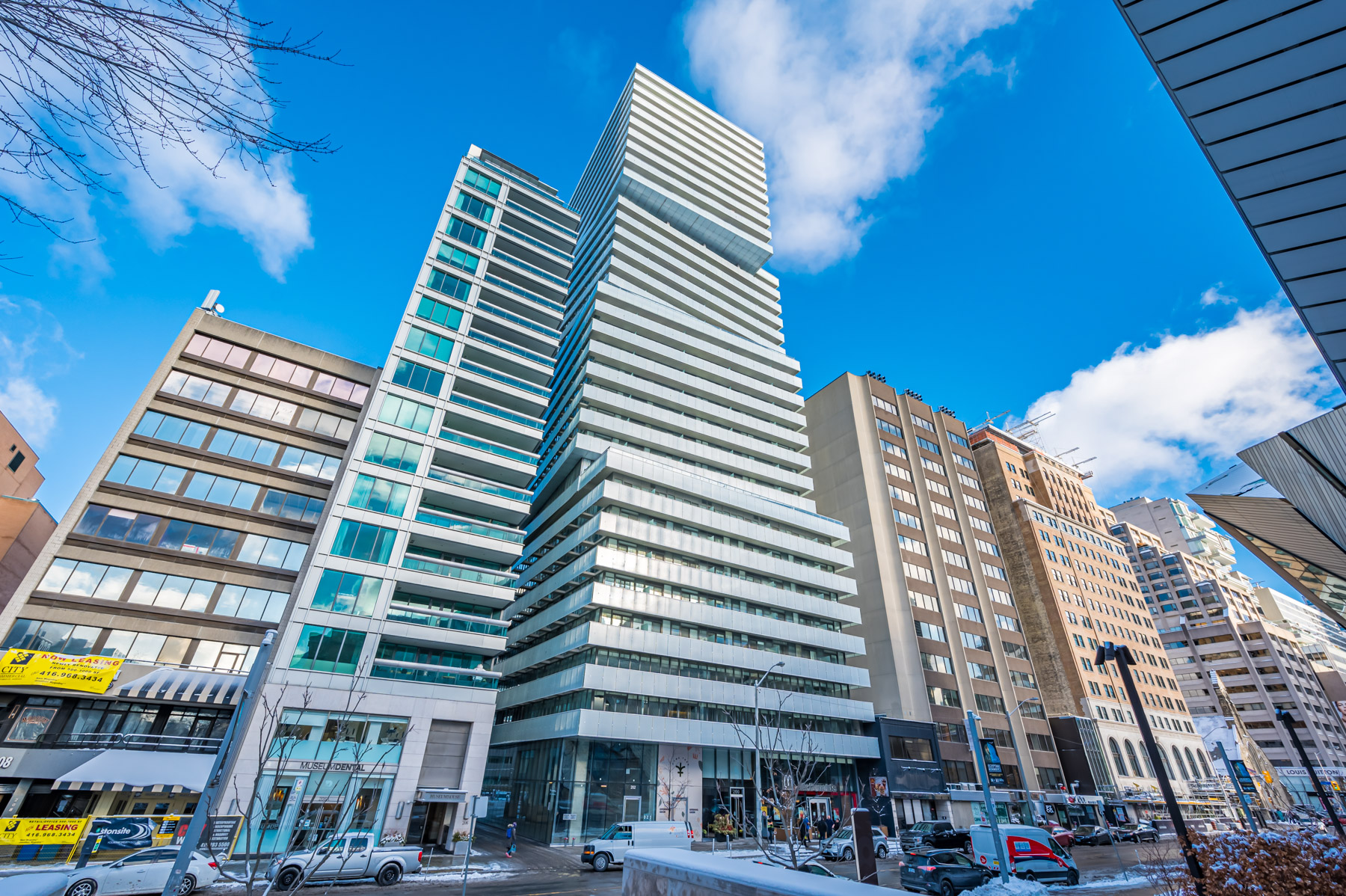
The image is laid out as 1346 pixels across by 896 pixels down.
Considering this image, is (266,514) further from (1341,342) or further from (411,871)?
(1341,342)

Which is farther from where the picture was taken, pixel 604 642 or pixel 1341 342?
pixel 604 642

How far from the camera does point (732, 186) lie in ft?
290

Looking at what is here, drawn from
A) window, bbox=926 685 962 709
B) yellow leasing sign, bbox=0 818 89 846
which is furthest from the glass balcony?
window, bbox=926 685 962 709

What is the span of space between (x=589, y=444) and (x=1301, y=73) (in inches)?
1815

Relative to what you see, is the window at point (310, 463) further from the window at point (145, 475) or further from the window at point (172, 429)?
the window at point (145, 475)

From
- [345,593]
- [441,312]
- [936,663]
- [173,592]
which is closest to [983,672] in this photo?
[936,663]

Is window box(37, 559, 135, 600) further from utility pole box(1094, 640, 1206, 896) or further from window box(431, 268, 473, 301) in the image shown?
utility pole box(1094, 640, 1206, 896)

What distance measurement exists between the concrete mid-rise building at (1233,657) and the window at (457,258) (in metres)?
122

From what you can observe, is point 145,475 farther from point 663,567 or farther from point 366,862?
point 663,567

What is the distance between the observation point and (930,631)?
61.1m

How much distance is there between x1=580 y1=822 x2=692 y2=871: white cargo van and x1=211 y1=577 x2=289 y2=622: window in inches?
892

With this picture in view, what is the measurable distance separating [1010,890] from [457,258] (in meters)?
50.1

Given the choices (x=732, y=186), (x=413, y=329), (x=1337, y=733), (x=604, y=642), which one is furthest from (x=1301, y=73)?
(x=1337, y=733)

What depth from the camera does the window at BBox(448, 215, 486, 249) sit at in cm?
4834
